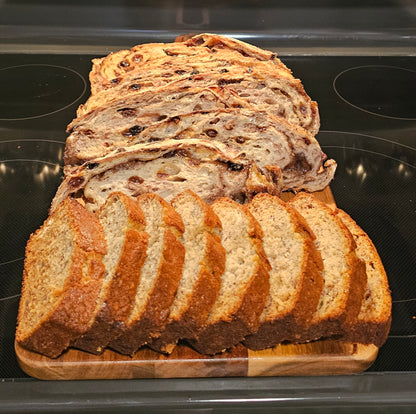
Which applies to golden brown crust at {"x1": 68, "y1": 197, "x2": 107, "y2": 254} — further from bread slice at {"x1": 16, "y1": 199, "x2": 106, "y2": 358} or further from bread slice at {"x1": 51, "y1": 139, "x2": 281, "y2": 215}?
bread slice at {"x1": 51, "y1": 139, "x2": 281, "y2": 215}

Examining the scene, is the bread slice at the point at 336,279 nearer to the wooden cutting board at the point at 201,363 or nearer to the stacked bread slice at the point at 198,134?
the wooden cutting board at the point at 201,363

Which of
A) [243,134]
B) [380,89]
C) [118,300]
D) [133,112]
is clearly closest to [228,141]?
[243,134]

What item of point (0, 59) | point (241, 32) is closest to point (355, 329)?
point (241, 32)

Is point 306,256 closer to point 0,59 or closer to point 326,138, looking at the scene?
point 326,138

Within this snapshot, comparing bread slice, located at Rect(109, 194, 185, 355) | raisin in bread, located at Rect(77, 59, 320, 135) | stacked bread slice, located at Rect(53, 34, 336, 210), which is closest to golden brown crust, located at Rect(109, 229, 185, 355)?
bread slice, located at Rect(109, 194, 185, 355)

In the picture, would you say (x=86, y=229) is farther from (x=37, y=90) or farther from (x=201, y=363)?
(x=37, y=90)

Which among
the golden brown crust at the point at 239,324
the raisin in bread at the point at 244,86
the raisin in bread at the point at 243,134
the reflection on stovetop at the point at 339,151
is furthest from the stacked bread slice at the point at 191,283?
the raisin in bread at the point at 244,86
